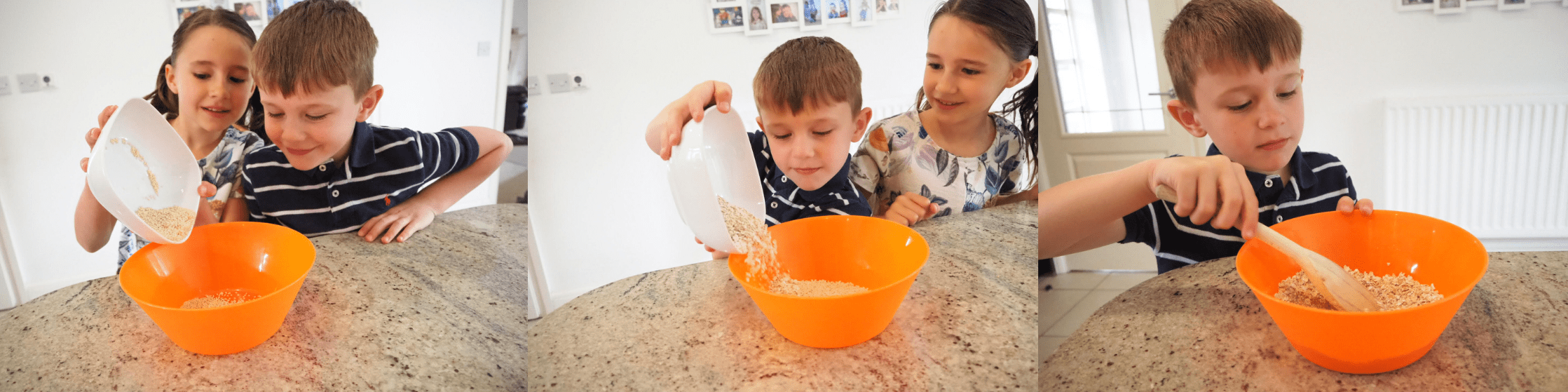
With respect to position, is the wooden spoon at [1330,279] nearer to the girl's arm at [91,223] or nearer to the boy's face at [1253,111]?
the boy's face at [1253,111]

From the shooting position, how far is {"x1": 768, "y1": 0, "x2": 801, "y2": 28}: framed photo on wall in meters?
0.86

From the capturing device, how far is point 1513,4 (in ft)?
2.45

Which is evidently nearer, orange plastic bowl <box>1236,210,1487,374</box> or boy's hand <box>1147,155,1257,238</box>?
orange plastic bowl <box>1236,210,1487,374</box>

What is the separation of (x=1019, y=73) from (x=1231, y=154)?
222 millimetres

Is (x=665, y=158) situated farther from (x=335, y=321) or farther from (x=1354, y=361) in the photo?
(x=1354, y=361)

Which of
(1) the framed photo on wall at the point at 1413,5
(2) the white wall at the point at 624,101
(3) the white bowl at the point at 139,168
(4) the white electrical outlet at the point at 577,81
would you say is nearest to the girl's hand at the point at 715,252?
(2) the white wall at the point at 624,101

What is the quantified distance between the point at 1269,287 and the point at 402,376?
901 mm

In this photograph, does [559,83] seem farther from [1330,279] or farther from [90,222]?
[1330,279]

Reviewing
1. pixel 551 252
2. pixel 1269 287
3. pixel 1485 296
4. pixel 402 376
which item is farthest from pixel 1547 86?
pixel 402 376

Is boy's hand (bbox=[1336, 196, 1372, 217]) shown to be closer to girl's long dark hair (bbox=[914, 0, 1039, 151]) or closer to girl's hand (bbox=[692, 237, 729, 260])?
girl's long dark hair (bbox=[914, 0, 1039, 151])

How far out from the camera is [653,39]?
904mm

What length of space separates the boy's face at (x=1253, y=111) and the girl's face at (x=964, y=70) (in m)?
0.18

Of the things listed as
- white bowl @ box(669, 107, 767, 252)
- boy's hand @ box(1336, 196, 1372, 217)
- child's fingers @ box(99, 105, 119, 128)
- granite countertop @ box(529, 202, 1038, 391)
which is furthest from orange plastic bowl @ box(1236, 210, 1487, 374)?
child's fingers @ box(99, 105, 119, 128)

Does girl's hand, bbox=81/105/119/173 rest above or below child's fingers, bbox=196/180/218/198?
above
